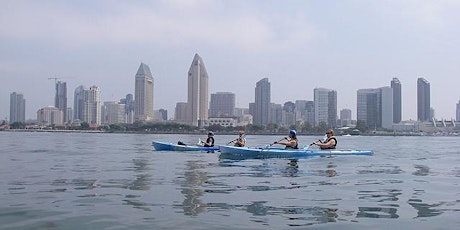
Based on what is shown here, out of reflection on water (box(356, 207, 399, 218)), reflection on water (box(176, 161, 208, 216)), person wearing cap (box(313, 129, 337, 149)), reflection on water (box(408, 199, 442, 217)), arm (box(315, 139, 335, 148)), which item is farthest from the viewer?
person wearing cap (box(313, 129, 337, 149))

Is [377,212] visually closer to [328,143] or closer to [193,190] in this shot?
[193,190]

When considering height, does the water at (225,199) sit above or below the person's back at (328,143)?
below

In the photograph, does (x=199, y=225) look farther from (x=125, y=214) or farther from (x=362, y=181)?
(x=362, y=181)

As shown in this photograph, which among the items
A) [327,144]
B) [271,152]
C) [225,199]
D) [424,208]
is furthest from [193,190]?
[327,144]

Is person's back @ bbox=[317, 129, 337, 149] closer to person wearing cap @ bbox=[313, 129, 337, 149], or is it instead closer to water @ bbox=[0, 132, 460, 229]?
person wearing cap @ bbox=[313, 129, 337, 149]

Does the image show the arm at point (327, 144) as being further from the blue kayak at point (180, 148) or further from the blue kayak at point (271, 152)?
the blue kayak at point (180, 148)

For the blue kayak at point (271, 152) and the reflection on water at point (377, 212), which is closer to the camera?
the reflection on water at point (377, 212)

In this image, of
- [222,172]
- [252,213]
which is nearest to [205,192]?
[252,213]

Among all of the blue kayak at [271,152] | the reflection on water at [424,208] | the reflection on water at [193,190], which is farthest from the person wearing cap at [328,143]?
the reflection on water at [424,208]

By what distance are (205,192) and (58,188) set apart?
4.72 meters

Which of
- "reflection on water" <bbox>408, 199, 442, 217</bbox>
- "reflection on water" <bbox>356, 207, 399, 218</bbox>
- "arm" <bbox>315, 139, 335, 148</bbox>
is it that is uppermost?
"arm" <bbox>315, 139, 335, 148</bbox>

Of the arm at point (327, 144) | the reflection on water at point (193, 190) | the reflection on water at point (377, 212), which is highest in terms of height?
the arm at point (327, 144)

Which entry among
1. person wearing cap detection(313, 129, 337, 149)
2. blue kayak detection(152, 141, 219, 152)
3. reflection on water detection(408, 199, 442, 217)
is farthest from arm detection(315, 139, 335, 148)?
reflection on water detection(408, 199, 442, 217)

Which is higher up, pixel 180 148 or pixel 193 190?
pixel 180 148
